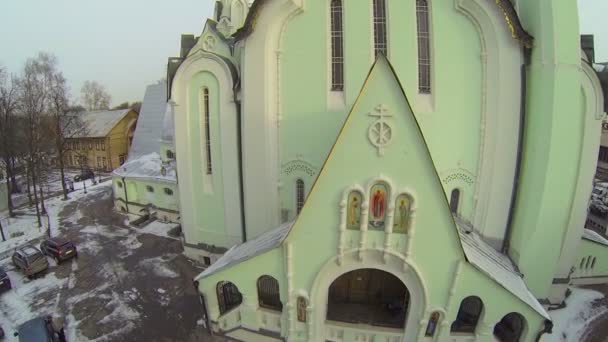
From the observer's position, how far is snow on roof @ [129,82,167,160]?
2597cm

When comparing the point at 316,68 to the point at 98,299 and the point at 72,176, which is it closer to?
the point at 98,299

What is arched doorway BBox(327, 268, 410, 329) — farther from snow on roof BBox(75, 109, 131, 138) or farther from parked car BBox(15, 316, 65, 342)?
snow on roof BBox(75, 109, 131, 138)

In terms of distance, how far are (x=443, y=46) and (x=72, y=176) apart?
39.1m

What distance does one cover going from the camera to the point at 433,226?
8.14 m

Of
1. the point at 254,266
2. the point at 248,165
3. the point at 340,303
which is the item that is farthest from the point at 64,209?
the point at 340,303

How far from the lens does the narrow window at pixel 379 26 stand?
35.4ft

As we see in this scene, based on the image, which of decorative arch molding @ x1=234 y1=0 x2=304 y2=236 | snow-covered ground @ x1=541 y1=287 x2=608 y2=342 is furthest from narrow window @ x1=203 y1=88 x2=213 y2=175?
snow-covered ground @ x1=541 y1=287 x2=608 y2=342

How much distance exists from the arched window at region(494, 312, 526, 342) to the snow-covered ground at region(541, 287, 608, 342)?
1.44 metres

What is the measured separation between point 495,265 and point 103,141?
39.1 metres

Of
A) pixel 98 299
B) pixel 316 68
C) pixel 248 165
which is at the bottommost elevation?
pixel 98 299

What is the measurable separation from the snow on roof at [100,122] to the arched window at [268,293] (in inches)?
1268

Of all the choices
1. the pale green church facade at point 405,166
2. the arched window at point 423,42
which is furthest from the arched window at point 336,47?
the arched window at point 423,42

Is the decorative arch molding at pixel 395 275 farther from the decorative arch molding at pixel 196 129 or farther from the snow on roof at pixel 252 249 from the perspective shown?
the decorative arch molding at pixel 196 129

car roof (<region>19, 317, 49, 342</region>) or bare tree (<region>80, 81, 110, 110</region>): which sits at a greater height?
bare tree (<region>80, 81, 110, 110</region>)
